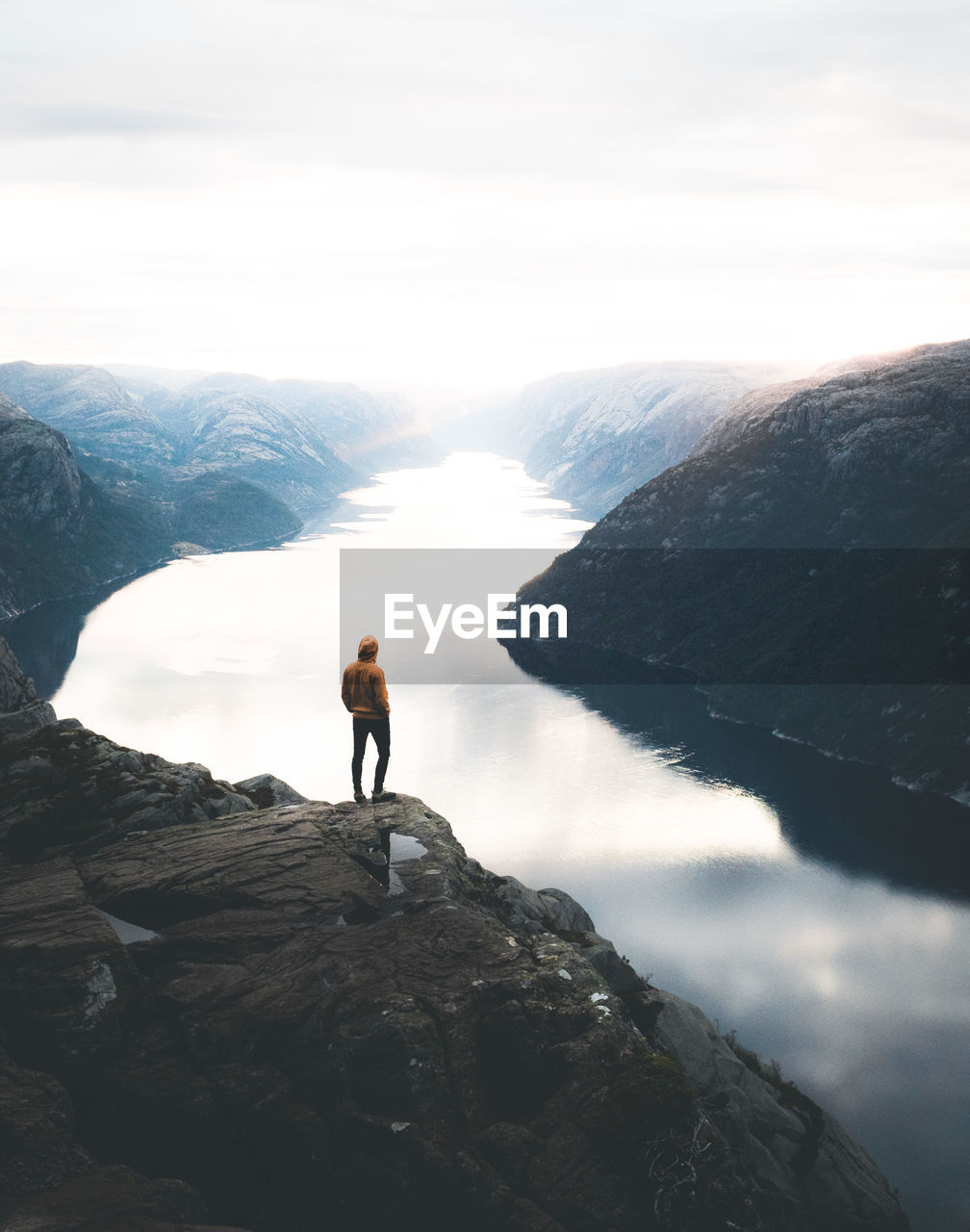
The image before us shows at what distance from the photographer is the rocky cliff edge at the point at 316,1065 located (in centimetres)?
1998

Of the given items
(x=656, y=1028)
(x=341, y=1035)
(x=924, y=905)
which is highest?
(x=341, y=1035)

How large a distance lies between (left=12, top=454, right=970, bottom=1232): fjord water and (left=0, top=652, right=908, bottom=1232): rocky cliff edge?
38.4 metres

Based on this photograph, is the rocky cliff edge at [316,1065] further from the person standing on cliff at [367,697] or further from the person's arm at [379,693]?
the person's arm at [379,693]

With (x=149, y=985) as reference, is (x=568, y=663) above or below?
below

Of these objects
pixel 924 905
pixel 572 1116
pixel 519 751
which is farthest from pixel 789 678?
pixel 572 1116

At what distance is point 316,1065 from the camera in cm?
2186

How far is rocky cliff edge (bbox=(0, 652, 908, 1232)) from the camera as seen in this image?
1998 centimetres

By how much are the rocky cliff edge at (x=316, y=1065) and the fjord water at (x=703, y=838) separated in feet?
126

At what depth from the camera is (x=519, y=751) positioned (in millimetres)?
131875

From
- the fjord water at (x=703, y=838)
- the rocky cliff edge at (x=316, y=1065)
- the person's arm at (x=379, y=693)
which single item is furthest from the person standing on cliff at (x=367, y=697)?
the fjord water at (x=703, y=838)

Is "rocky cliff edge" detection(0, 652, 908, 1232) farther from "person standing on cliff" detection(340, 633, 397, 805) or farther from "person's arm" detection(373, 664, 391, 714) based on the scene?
"person's arm" detection(373, 664, 391, 714)

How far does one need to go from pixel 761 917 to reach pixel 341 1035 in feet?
237

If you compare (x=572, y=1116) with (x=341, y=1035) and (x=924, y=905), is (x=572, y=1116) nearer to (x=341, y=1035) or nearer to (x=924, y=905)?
(x=341, y=1035)

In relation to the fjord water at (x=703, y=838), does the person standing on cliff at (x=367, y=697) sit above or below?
above
